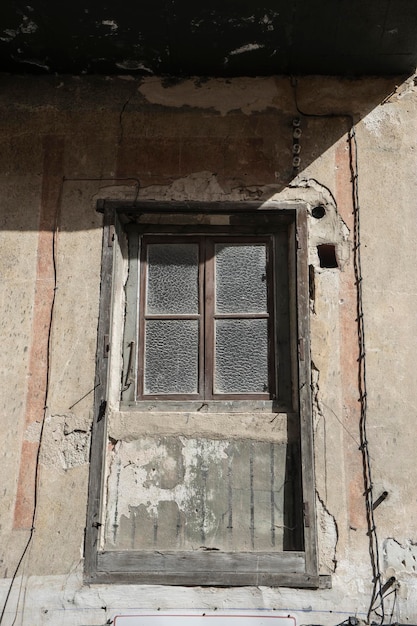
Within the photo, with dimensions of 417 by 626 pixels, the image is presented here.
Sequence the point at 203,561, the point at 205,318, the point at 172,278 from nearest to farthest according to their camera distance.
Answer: the point at 203,561
the point at 205,318
the point at 172,278

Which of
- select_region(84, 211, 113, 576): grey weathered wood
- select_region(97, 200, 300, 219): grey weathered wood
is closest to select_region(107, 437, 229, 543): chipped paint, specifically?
select_region(84, 211, 113, 576): grey weathered wood

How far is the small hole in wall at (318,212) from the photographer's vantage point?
14.2ft

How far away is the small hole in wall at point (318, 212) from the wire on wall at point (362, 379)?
0.63 feet

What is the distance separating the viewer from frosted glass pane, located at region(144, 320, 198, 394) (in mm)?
4199

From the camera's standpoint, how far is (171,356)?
14.0ft

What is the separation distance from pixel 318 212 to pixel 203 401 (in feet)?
4.59

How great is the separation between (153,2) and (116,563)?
10.5 ft

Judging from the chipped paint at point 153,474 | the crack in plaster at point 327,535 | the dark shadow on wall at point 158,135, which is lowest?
the crack in plaster at point 327,535

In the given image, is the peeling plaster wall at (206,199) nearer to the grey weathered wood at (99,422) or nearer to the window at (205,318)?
the grey weathered wood at (99,422)

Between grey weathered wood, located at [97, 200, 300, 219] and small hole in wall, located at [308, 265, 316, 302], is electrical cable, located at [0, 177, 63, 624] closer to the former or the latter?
grey weathered wood, located at [97, 200, 300, 219]

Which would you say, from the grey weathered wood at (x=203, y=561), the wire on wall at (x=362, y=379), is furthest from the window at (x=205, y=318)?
the grey weathered wood at (x=203, y=561)

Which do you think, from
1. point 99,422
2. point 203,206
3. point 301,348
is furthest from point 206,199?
point 99,422

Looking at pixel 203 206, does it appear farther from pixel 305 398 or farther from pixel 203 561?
pixel 203 561

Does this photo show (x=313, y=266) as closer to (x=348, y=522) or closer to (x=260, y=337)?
(x=260, y=337)
